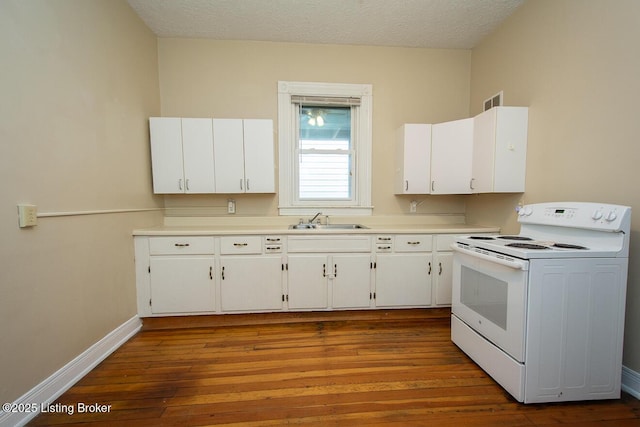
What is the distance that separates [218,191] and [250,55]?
1563 mm

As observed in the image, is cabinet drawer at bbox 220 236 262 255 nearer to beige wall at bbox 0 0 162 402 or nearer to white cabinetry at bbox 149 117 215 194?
white cabinetry at bbox 149 117 215 194

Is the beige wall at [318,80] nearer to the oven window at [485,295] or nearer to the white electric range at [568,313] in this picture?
the oven window at [485,295]

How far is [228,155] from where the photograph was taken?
251cm

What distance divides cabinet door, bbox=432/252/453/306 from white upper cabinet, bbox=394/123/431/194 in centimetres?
73

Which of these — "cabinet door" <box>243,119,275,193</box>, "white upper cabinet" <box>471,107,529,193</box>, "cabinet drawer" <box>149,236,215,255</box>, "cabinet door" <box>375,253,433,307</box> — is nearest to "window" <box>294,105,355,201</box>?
"cabinet door" <box>243,119,275,193</box>

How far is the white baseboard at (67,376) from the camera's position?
1277 millimetres

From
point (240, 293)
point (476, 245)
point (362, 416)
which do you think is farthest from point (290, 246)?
point (476, 245)

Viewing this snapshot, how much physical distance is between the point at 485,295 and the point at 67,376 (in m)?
2.77

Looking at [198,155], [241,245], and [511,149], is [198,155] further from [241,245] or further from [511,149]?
[511,149]

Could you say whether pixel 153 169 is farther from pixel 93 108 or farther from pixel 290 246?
pixel 290 246

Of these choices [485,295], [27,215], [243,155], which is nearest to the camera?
[27,215]

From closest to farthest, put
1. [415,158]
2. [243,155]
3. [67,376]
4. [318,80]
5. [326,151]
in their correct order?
1. [67,376]
2. [243,155]
3. [415,158]
4. [318,80]
5. [326,151]

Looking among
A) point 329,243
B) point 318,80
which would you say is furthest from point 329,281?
point 318,80

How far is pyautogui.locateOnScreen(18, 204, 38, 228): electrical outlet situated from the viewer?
4.25 feet
